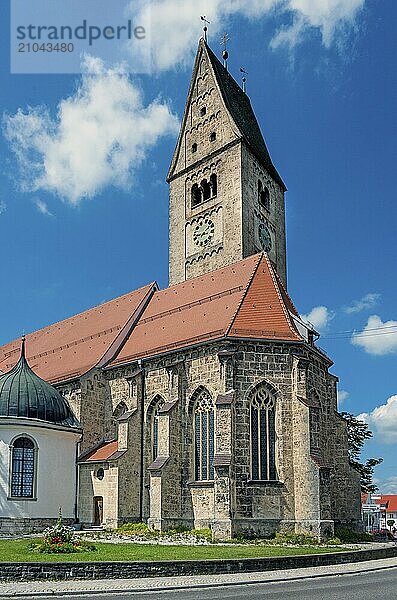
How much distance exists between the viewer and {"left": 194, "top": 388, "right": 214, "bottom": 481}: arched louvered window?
1161 inches

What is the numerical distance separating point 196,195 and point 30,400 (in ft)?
66.4

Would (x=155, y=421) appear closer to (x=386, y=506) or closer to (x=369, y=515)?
(x=369, y=515)

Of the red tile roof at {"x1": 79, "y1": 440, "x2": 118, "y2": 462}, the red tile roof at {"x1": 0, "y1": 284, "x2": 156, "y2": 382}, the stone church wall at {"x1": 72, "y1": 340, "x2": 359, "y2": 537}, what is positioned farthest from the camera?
the red tile roof at {"x1": 0, "y1": 284, "x2": 156, "y2": 382}

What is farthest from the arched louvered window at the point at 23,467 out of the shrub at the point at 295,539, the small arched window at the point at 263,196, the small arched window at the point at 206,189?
the small arched window at the point at 263,196

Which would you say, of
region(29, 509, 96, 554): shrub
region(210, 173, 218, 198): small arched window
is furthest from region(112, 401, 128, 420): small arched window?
region(210, 173, 218, 198): small arched window

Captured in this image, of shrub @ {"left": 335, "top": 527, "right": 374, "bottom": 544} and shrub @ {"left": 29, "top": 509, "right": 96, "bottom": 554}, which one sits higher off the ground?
shrub @ {"left": 29, "top": 509, "right": 96, "bottom": 554}

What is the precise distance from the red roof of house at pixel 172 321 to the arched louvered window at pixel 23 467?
5.82 metres

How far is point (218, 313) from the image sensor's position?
105 feet

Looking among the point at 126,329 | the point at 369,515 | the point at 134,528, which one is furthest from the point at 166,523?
the point at 369,515

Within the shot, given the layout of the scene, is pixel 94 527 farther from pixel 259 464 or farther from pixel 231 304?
pixel 231 304

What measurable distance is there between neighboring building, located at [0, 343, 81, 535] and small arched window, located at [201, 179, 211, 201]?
18019 millimetres

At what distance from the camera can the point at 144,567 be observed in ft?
53.9

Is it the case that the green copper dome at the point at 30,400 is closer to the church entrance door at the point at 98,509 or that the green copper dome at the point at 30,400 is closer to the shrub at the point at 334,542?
the church entrance door at the point at 98,509

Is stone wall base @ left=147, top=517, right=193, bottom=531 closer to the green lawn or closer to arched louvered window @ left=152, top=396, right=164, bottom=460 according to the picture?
arched louvered window @ left=152, top=396, right=164, bottom=460
